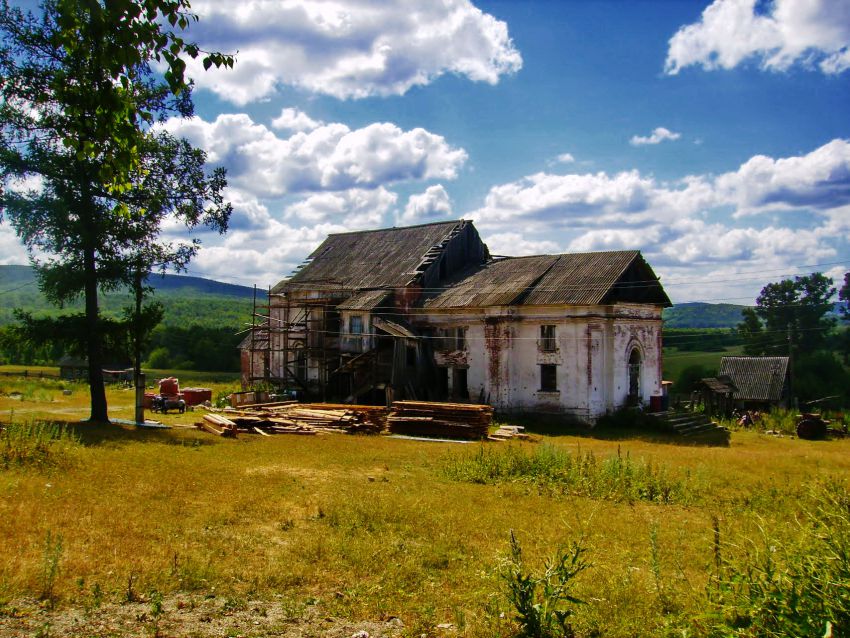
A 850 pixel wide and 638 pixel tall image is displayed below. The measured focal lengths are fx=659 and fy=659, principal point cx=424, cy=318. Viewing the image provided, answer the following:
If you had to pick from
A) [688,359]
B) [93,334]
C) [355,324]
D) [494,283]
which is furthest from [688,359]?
[93,334]

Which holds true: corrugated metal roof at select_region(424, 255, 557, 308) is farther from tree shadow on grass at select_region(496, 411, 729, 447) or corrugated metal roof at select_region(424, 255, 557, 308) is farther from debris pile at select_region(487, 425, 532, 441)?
debris pile at select_region(487, 425, 532, 441)

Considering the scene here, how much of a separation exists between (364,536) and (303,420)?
16.8m

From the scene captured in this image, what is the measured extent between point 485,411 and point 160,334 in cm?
6935

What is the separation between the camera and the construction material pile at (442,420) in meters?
25.2

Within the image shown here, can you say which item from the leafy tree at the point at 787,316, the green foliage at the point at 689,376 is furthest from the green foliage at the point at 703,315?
the green foliage at the point at 689,376

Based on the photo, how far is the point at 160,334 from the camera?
84438mm

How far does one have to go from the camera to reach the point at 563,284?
3166cm

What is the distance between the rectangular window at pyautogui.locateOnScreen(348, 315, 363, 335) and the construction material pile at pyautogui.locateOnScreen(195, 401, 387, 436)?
7.47 m

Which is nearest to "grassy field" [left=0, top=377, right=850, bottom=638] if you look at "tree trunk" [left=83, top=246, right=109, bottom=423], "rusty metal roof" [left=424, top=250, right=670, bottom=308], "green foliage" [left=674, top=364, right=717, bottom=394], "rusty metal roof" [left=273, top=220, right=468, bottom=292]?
"tree trunk" [left=83, top=246, right=109, bottom=423]

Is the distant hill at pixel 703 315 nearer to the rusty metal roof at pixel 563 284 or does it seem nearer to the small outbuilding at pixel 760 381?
the small outbuilding at pixel 760 381

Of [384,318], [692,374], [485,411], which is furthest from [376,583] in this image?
[692,374]

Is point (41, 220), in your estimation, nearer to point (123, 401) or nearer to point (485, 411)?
Answer: point (485, 411)

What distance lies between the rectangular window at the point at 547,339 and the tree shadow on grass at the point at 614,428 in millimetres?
3127

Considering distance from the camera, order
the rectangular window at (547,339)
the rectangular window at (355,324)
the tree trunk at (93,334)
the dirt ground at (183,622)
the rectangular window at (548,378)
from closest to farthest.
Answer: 1. the dirt ground at (183,622)
2. the tree trunk at (93,334)
3. the rectangular window at (547,339)
4. the rectangular window at (548,378)
5. the rectangular window at (355,324)
